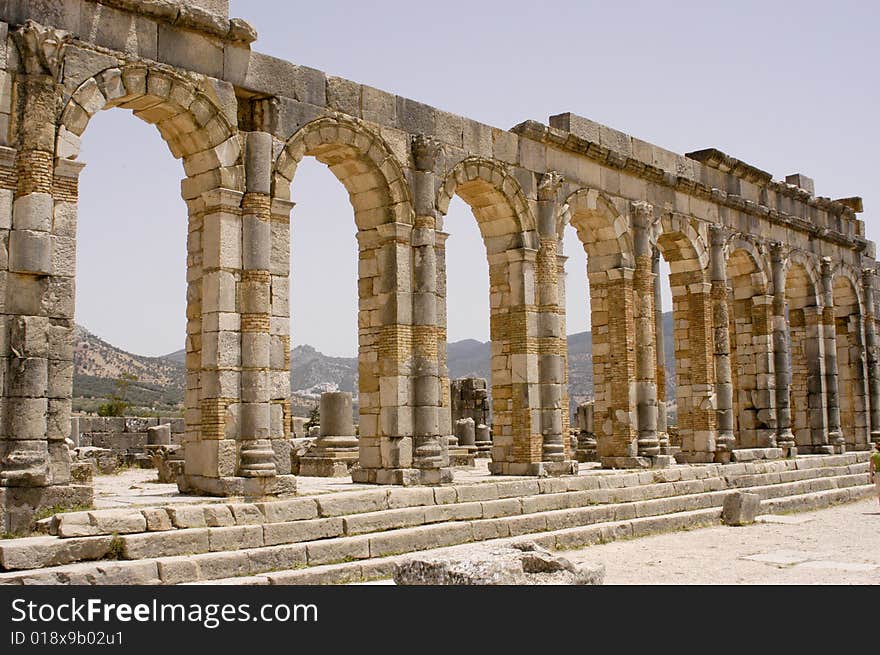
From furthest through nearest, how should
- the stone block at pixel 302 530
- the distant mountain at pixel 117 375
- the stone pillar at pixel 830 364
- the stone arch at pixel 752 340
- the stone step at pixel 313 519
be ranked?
the distant mountain at pixel 117 375, the stone pillar at pixel 830 364, the stone arch at pixel 752 340, the stone block at pixel 302 530, the stone step at pixel 313 519

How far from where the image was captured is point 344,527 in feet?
38.5

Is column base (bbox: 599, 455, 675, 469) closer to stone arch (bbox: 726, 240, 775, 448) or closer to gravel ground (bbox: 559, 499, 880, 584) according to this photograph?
gravel ground (bbox: 559, 499, 880, 584)

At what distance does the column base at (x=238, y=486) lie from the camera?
11867mm

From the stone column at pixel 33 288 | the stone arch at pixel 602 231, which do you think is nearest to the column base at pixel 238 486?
the stone column at pixel 33 288

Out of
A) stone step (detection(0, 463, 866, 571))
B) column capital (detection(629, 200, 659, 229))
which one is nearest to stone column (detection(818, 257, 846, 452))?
stone step (detection(0, 463, 866, 571))

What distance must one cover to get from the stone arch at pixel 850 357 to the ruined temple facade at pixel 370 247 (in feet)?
15.9

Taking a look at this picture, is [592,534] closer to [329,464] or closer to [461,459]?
[329,464]

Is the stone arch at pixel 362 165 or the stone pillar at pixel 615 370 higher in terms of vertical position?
the stone arch at pixel 362 165

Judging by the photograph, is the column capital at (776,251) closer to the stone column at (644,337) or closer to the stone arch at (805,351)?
the stone arch at (805,351)

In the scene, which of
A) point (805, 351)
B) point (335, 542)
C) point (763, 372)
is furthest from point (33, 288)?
point (805, 351)

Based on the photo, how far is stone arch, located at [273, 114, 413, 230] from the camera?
531 inches

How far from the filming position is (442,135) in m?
15.4

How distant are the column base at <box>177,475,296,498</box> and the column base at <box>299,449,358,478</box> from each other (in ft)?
20.6

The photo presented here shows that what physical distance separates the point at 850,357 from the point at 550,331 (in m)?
14.1
